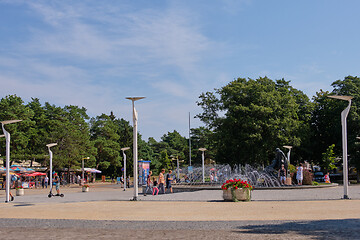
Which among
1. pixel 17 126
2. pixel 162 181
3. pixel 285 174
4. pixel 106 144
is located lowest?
pixel 162 181

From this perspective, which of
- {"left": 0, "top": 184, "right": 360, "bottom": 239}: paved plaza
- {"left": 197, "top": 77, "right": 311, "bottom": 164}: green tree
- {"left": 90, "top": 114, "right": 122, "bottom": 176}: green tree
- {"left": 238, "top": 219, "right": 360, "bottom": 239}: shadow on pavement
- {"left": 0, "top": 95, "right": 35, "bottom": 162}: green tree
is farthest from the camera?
{"left": 90, "top": 114, "right": 122, "bottom": 176}: green tree

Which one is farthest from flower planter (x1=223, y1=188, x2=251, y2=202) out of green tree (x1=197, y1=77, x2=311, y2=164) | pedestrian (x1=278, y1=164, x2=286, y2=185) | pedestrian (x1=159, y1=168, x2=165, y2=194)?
green tree (x1=197, y1=77, x2=311, y2=164)

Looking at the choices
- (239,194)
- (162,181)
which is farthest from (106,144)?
(239,194)

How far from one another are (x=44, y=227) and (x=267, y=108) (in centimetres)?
4016

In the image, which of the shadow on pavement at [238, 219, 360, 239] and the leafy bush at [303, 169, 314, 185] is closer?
the shadow on pavement at [238, 219, 360, 239]

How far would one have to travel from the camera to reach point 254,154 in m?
50.3

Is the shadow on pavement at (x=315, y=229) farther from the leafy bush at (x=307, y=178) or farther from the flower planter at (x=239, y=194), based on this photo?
the leafy bush at (x=307, y=178)

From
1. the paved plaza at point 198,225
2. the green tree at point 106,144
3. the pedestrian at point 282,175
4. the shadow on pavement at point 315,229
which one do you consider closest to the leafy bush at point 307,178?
the pedestrian at point 282,175

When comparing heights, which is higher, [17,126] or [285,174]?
[17,126]

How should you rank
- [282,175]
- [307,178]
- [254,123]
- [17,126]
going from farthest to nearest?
[17,126], [254,123], [307,178], [282,175]

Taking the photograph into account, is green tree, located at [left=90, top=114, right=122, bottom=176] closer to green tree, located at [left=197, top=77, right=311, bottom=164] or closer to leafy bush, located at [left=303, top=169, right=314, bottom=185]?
green tree, located at [left=197, top=77, right=311, bottom=164]

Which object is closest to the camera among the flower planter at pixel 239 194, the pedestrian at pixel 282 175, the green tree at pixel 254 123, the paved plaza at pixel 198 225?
the paved plaza at pixel 198 225

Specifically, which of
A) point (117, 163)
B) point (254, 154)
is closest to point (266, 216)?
point (254, 154)

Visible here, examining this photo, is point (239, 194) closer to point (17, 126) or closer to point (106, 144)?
point (17, 126)
